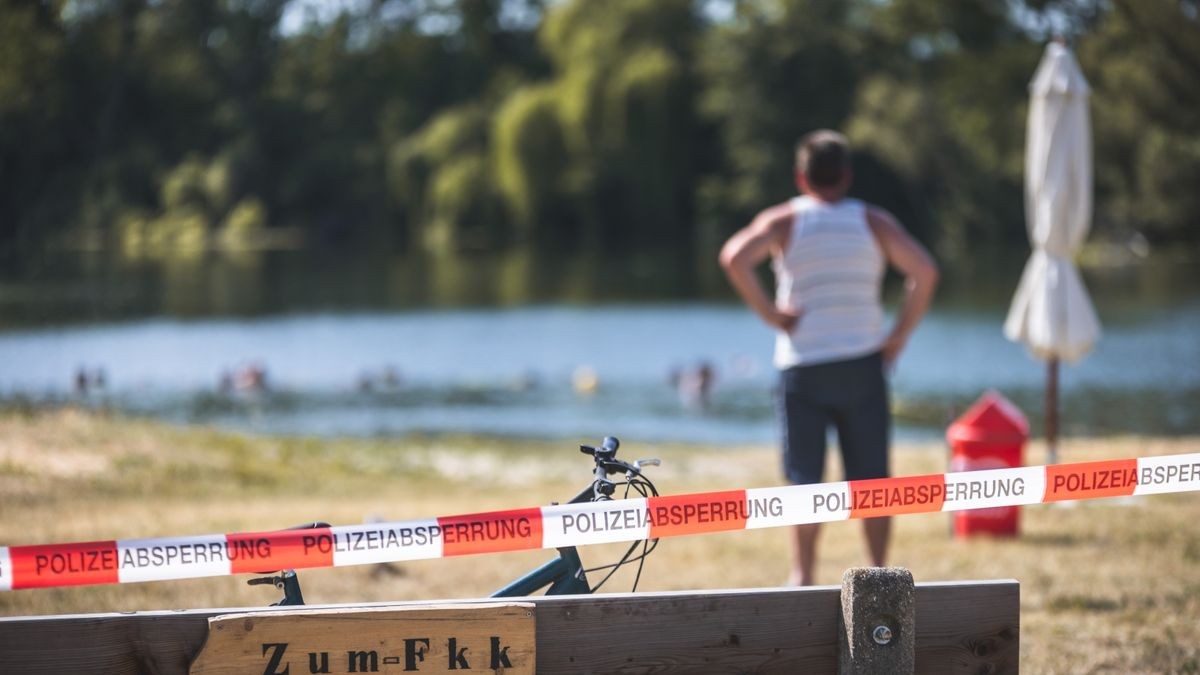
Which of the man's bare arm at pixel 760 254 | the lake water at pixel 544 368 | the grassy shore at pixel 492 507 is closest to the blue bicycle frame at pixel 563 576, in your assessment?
the grassy shore at pixel 492 507

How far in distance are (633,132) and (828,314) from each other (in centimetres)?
6539

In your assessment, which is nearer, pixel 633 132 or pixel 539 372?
pixel 539 372

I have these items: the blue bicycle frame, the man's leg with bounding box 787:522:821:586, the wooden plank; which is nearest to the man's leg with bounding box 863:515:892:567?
the man's leg with bounding box 787:522:821:586

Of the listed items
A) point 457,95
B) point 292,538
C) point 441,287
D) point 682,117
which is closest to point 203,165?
point 457,95

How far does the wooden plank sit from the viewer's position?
3215mm

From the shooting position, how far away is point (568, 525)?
3621 millimetres

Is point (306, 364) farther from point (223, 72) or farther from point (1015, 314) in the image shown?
point (223, 72)

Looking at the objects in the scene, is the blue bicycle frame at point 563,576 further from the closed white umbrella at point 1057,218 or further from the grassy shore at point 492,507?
the closed white umbrella at point 1057,218

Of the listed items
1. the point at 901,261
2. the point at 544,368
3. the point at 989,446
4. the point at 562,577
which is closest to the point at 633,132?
the point at 544,368

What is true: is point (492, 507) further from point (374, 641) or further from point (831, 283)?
point (374, 641)

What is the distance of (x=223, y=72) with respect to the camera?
Result: 81.4 meters

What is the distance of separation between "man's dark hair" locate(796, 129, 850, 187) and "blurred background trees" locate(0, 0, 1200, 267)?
32.6 metres

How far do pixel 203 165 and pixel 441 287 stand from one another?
42269 mm

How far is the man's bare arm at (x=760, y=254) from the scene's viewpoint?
20.7 ft
